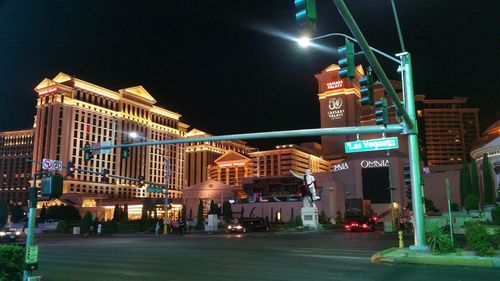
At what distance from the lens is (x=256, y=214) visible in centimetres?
8988

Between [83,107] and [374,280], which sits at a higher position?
[83,107]

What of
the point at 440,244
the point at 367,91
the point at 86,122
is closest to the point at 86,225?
the point at 440,244

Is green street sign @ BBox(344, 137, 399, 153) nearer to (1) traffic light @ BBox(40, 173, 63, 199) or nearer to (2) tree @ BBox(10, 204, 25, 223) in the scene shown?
(1) traffic light @ BBox(40, 173, 63, 199)

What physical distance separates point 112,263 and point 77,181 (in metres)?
142

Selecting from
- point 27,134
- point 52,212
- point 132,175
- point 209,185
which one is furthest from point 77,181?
point 52,212

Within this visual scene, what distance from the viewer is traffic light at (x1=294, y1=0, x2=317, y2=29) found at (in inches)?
226

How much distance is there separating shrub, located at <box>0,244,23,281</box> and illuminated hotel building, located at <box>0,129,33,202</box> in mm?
175537

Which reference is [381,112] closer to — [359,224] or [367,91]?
[367,91]

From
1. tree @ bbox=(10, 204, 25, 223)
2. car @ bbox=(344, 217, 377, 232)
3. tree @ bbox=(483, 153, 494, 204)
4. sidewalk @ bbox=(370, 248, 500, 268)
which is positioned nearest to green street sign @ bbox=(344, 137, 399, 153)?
sidewalk @ bbox=(370, 248, 500, 268)

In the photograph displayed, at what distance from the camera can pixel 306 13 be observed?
5.73 meters

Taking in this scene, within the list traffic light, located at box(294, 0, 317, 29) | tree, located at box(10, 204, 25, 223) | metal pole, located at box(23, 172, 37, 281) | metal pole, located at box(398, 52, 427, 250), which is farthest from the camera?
tree, located at box(10, 204, 25, 223)

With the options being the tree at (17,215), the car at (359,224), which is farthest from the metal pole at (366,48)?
the tree at (17,215)

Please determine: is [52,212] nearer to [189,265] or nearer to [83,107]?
[83,107]

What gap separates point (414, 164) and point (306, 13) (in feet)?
51.7
